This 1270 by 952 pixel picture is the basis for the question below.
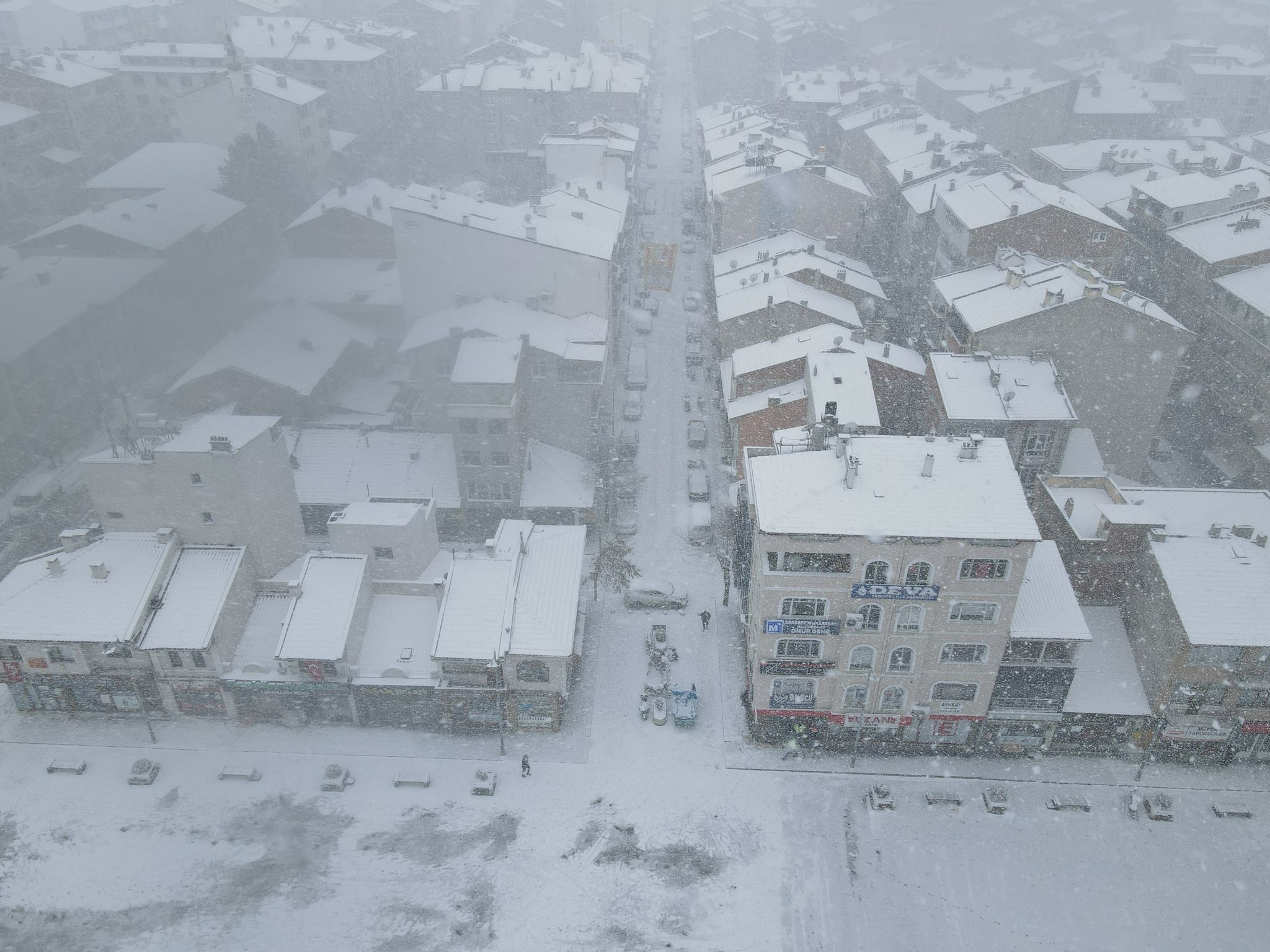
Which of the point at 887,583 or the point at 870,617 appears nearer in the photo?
the point at 887,583

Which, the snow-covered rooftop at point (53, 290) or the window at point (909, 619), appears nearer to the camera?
the window at point (909, 619)

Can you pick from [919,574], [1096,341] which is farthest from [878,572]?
[1096,341]

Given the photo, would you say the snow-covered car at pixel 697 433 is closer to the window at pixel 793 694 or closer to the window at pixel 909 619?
the window at pixel 793 694

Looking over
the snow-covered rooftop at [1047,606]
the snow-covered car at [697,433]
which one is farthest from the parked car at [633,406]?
the snow-covered rooftop at [1047,606]

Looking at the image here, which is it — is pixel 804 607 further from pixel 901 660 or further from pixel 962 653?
pixel 962 653

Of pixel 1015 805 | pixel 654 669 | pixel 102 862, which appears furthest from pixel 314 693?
pixel 1015 805

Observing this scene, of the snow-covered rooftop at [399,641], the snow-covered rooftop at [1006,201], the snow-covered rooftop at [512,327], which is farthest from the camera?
the snow-covered rooftop at [1006,201]
